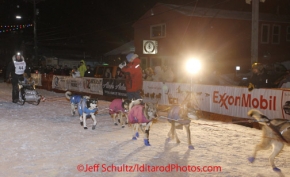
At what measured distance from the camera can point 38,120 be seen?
11.1 metres

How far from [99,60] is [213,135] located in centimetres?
3649

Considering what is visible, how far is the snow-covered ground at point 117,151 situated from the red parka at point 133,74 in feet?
4.22

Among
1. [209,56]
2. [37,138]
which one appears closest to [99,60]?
[209,56]

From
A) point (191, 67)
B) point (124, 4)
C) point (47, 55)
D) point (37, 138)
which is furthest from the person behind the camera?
point (124, 4)

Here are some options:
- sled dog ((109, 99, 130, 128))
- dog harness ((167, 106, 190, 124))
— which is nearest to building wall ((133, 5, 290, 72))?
sled dog ((109, 99, 130, 128))

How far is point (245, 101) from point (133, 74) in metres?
4.08

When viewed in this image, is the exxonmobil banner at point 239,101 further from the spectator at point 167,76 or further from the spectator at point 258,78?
the spectator at point 167,76

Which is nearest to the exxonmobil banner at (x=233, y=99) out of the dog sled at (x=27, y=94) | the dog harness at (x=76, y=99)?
the dog harness at (x=76, y=99)

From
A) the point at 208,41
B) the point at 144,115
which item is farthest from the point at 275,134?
the point at 208,41

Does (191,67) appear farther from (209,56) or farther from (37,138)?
(209,56)

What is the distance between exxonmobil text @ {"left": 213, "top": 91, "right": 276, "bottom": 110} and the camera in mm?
10047

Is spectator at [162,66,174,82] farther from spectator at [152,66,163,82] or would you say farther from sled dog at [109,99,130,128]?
sled dog at [109,99,130,128]

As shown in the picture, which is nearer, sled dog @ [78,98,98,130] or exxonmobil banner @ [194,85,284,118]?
sled dog @ [78,98,98,130]

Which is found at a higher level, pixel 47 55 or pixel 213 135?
pixel 47 55
